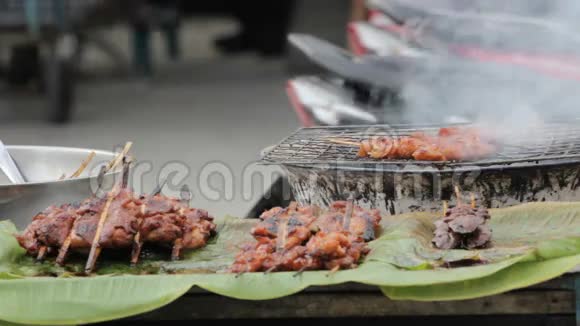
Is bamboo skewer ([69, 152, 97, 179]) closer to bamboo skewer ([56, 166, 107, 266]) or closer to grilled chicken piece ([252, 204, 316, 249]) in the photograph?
bamboo skewer ([56, 166, 107, 266])

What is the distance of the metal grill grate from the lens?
3359 millimetres

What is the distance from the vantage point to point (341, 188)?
3.51 metres

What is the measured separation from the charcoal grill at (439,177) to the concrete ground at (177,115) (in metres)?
2.18

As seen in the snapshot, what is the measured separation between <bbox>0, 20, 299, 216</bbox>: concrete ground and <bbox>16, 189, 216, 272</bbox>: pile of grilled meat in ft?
8.26

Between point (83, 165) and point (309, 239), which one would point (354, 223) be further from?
point (83, 165)

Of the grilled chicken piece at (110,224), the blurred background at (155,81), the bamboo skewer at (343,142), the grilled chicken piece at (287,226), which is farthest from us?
the blurred background at (155,81)

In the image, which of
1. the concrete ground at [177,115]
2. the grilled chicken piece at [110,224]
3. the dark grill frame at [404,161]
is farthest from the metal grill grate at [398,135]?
the concrete ground at [177,115]

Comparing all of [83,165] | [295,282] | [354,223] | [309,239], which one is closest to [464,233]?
[354,223]

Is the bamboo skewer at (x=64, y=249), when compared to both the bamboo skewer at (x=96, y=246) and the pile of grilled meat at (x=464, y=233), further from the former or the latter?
the pile of grilled meat at (x=464, y=233)

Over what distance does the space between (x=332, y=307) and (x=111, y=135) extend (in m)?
7.46

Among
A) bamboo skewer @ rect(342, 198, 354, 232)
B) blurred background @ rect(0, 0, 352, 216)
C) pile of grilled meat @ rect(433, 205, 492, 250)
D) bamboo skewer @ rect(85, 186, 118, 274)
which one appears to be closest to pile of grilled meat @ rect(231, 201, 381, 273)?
bamboo skewer @ rect(342, 198, 354, 232)

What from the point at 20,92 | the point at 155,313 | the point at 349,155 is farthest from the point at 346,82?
the point at 20,92

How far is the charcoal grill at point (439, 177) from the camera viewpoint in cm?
336

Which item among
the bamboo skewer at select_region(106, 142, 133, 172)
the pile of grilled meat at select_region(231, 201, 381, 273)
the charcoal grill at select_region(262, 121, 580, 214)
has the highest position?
the bamboo skewer at select_region(106, 142, 133, 172)
